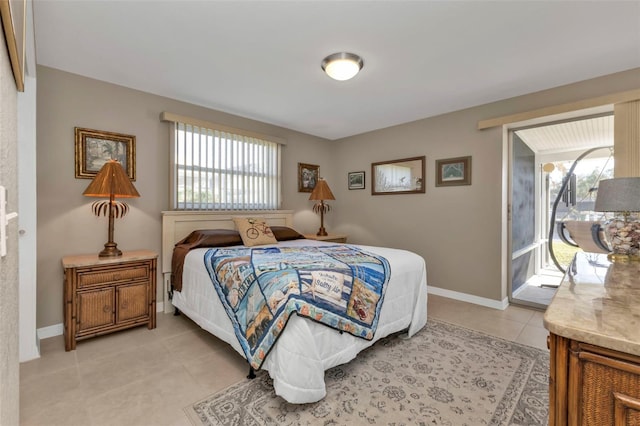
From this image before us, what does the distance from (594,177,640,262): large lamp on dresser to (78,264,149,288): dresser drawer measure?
351 cm

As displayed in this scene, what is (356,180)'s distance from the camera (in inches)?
194

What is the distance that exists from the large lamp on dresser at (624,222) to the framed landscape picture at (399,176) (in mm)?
2388

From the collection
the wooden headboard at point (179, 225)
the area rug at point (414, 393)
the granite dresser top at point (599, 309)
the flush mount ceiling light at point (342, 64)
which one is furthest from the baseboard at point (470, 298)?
the flush mount ceiling light at point (342, 64)

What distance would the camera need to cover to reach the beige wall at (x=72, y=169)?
8.45 feet

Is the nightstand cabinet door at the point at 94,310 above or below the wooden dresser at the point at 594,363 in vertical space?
below

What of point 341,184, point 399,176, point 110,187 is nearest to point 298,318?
point 110,187

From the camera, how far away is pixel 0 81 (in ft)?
2.42

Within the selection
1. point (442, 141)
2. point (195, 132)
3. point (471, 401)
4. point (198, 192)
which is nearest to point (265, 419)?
point (471, 401)

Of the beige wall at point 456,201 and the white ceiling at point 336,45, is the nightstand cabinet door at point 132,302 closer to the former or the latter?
the white ceiling at point 336,45

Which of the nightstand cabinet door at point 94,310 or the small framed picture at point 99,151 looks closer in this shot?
the nightstand cabinet door at point 94,310

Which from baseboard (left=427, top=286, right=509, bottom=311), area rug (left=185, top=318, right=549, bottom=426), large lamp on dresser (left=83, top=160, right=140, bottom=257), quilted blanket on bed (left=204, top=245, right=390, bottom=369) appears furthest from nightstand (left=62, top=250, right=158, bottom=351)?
baseboard (left=427, top=286, right=509, bottom=311)

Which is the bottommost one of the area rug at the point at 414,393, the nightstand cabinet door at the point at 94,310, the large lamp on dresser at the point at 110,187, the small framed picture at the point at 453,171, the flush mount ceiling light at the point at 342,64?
the area rug at the point at 414,393

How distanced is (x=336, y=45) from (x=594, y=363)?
7.67 feet

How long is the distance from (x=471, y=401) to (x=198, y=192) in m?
3.30
